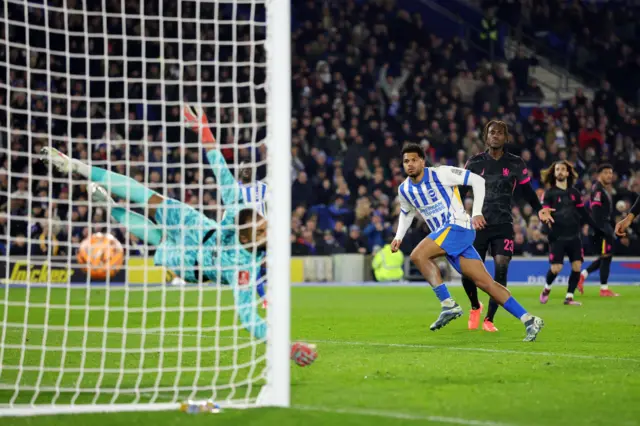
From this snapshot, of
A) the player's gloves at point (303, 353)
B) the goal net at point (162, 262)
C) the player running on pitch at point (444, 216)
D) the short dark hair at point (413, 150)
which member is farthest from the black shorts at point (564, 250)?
the player's gloves at point (303, 353)

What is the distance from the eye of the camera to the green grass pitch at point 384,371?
5.74 metres

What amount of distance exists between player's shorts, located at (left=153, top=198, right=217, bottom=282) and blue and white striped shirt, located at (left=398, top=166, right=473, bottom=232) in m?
2.94

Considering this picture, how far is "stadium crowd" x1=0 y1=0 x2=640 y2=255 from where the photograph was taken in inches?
886

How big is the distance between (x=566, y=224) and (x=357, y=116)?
1151 cm

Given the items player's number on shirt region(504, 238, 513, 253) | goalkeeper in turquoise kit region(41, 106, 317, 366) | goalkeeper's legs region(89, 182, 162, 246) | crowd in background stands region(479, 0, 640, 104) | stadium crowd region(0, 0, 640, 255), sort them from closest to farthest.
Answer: goalkeeper in turquoise kit region(41, 106, 317, 366) → goalkeeper's legs region(89, 182, 162, 246) → player's number on shirt region(504, 238, 513, 253) → stadium crowd region(0, 0, 640, 255) → crowd in background stands region(479, 0, 640, 104)

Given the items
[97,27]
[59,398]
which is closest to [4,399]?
[59,398]

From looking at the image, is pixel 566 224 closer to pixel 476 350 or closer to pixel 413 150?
pixel 413 150

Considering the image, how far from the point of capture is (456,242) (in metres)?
10.2

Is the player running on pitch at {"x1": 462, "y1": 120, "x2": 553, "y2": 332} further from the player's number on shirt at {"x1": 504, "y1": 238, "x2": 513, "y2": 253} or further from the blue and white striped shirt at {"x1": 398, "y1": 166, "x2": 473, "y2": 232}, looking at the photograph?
the blue and white striped shirt at {"x1": 398, "y1": 166, "x2": 473, "y2": 232}

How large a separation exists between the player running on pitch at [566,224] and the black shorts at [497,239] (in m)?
4.65

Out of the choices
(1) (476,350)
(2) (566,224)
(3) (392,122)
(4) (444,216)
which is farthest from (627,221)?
(3) (392,122)

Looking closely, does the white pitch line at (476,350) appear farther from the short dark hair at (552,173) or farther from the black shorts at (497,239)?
the short dark hair at (552,173)

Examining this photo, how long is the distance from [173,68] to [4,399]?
19.4m

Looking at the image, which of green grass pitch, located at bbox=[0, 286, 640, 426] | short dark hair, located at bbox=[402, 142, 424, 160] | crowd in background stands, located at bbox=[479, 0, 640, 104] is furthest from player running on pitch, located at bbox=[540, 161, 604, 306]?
crowd in background stands, located at bbox=[479, 0, 640, 104]
